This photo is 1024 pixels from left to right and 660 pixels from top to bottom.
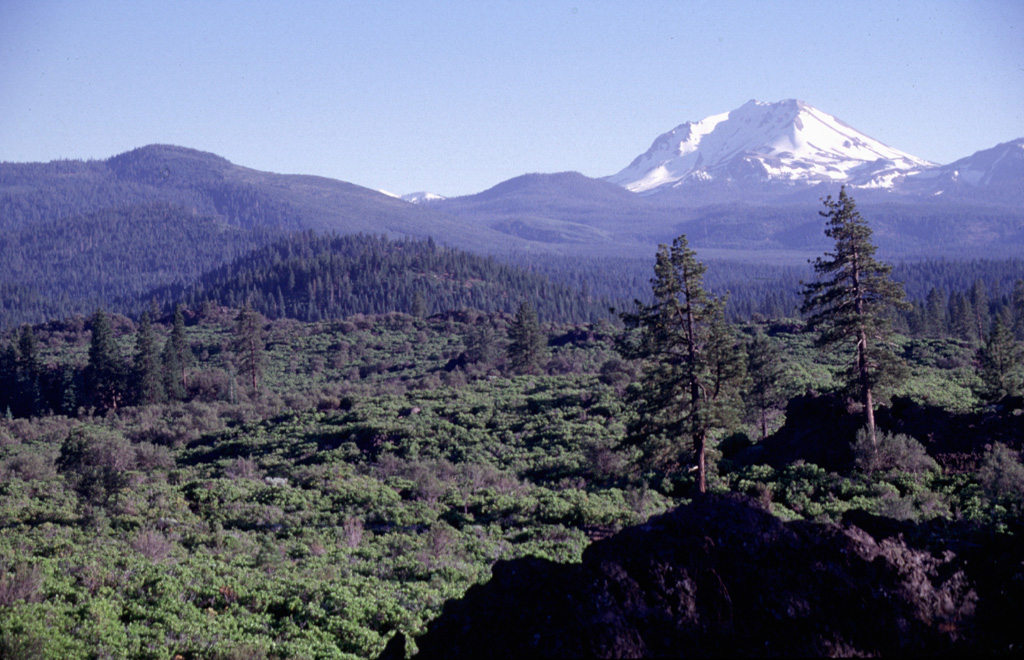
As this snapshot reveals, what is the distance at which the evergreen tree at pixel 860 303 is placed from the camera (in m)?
22.4

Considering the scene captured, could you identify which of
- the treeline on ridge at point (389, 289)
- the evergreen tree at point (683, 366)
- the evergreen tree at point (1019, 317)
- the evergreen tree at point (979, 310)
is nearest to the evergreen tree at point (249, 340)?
the evergreen tree at point (683, 366)

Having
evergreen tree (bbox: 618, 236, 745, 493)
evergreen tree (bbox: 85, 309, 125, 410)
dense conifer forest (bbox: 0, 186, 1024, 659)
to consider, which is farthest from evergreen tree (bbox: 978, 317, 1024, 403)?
evergreen tree (bbox: 85, 309, 125, 410)

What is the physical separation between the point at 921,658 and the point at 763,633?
153 cm

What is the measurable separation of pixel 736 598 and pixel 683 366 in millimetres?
13151

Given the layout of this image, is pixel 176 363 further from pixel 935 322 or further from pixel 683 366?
pixel 935 322

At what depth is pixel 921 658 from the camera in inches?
264

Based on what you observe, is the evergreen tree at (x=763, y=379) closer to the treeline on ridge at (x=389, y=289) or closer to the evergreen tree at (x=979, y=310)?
the evergreen tree at (x=979, y=310)

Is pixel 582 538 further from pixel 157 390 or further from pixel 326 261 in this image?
pixel 326 261

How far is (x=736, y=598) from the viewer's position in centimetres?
704

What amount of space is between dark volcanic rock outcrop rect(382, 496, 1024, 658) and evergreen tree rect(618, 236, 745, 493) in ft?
39.0

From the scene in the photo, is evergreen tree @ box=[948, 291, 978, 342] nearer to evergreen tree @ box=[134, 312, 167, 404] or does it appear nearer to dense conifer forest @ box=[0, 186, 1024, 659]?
dense conifer forest @ box=[0, 186, 1024, 659]

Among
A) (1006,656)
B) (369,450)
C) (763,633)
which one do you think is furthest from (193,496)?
(1006,656)

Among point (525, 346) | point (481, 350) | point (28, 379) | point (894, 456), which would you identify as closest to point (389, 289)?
point (481, 350)

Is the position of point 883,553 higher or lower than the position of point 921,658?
higher
